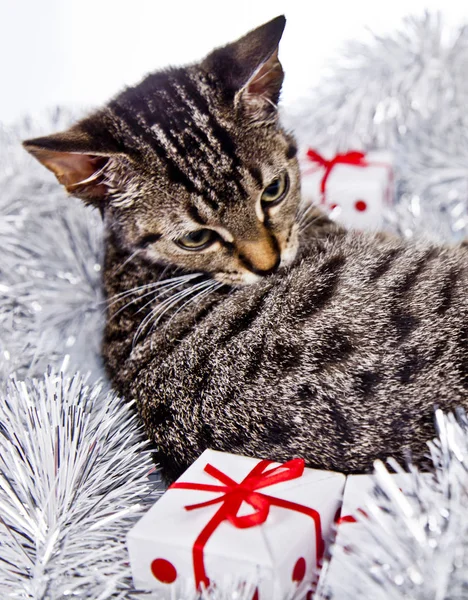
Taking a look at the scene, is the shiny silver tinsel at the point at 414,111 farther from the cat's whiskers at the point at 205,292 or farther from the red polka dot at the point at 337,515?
the red polka dot at the point at 337,515

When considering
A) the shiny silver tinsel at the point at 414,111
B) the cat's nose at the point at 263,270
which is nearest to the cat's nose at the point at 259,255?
the cat's nose at the point at 263,270

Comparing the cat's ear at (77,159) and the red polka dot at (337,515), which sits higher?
the cat's ear at (77,159)

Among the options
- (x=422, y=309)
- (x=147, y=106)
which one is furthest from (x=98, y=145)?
(x=422, y=309)

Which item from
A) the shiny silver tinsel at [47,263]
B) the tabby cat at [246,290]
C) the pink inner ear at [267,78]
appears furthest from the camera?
the shiny silver tinsel at [47,263]

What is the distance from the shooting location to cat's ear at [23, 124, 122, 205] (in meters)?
0.85

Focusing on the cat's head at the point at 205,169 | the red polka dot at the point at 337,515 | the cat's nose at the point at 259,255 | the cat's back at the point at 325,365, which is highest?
the cat's head at the point at 205,169

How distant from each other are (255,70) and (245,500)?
0.62 metres

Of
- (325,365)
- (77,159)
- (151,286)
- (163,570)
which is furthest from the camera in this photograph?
(151,286)

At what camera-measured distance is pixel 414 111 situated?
4.43 feet

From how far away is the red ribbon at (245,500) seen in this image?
2.02ft

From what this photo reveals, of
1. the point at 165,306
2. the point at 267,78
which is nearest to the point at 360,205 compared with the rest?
the point at 267,78

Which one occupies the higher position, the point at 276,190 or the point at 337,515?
the point at 276,190

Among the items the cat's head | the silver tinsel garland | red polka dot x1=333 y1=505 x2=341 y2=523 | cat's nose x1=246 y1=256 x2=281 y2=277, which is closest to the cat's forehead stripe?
the cat's head

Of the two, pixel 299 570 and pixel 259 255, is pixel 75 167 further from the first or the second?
pixel 299 570
